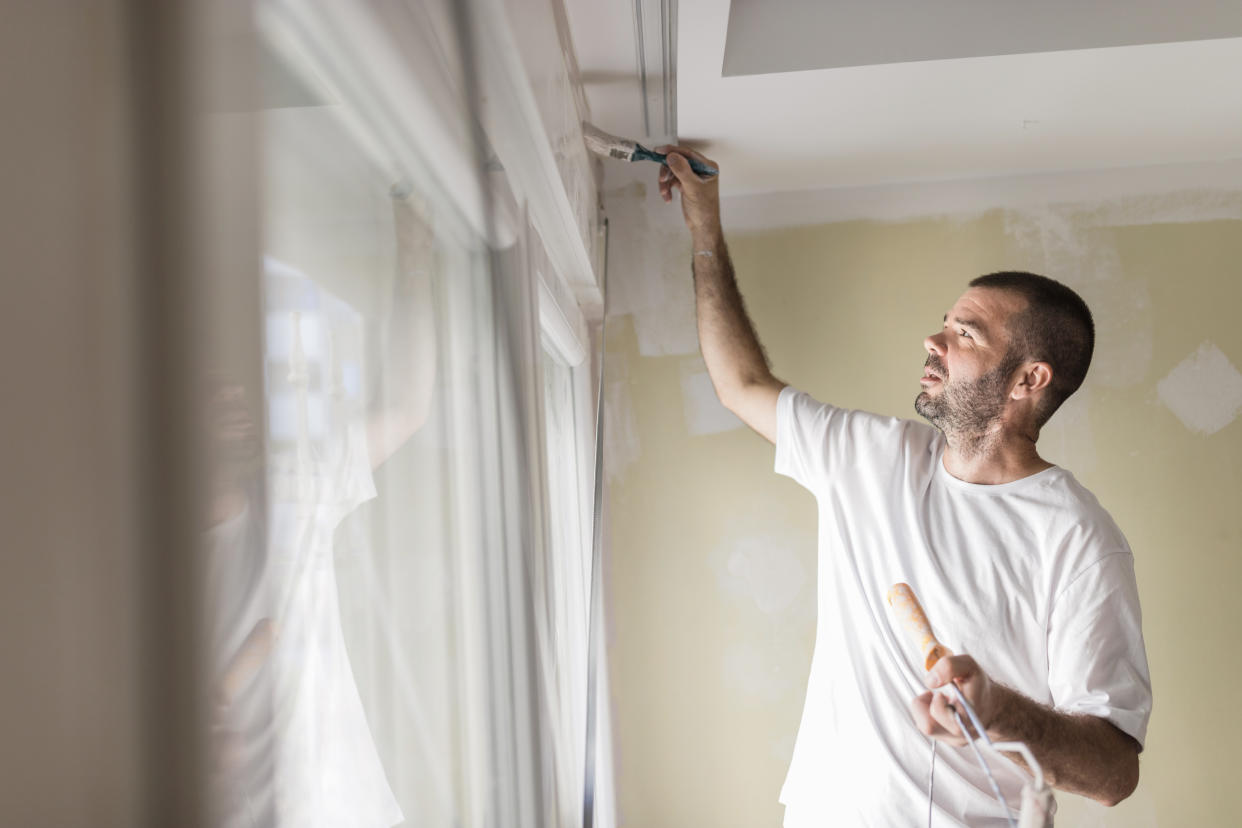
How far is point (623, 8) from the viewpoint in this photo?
1453mm

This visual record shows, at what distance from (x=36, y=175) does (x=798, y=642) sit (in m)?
2.13

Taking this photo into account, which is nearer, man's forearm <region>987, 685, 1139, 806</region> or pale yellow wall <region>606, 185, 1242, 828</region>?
man's forearm <region>987, 685, 1139, 806</region>

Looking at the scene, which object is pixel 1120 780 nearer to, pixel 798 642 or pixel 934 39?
pixel 798 642

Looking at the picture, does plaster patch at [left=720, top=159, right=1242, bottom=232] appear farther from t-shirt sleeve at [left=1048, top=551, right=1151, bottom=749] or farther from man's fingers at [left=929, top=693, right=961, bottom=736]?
man's fingers at [left=929, top=693, right=961, bottom=736]

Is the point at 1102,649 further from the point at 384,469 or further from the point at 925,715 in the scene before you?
the point at 384,469

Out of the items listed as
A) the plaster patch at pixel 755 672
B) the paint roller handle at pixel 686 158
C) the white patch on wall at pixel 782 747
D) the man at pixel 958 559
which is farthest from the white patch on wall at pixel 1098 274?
the white patch on wall at pixel 782 747

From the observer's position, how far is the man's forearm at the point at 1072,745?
1339mm

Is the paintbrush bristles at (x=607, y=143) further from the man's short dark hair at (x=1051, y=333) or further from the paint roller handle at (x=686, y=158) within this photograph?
the man's short dark hair at (x=1051, y=333)

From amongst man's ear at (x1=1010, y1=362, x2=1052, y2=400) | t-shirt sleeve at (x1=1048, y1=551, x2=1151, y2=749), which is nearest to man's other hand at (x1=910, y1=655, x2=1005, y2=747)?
t-shirt sleeve at (x1=1048, y1=551, x2=1151, y2=749)

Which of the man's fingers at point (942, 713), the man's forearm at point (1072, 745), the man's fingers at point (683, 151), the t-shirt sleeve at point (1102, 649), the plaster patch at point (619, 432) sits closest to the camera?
the man's fingers at point (942, 713)

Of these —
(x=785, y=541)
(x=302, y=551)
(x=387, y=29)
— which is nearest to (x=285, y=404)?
(x=302, y=551)

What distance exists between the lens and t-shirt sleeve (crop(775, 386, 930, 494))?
184 centimetres

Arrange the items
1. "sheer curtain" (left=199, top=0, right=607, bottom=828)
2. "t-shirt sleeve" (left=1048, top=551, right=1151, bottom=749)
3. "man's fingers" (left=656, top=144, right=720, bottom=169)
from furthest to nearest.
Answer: "man's fingers" (left=656, top=144, right=720, bottom=169) < "t-shirt sleeve" (left=1048, top=551, right=1151, bottom=749) < "sheer curtain" (left=199, top=0, right=607, bottom=828)

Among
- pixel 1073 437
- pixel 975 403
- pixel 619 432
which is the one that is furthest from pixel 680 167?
pixel 1073 437
